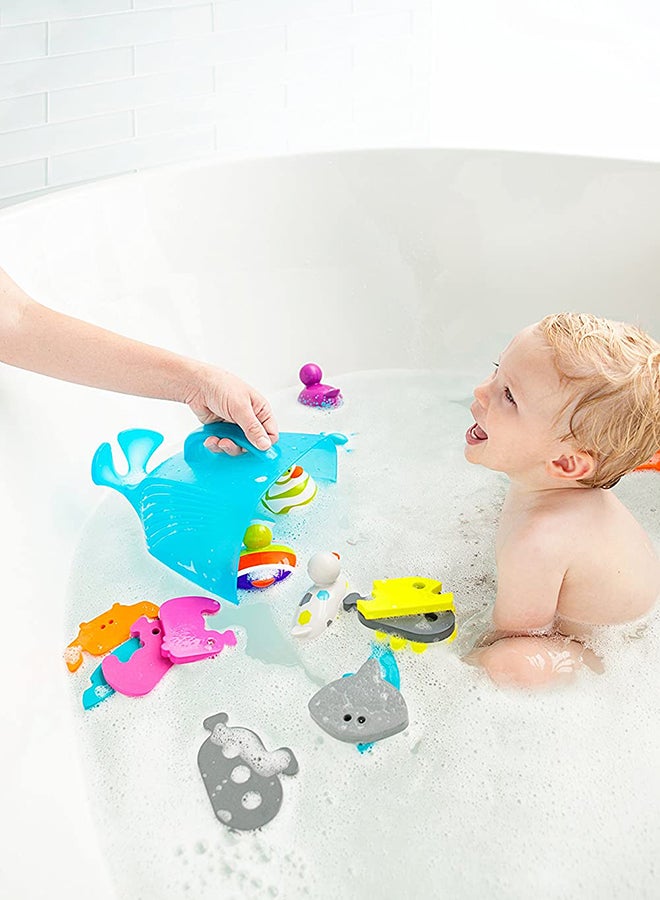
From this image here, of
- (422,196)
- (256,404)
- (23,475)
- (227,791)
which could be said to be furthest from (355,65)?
(227,791)

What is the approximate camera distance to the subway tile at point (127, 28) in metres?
1.69

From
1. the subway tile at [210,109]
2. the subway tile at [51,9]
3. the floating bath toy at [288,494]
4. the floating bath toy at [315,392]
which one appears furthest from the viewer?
the subway tile at [210,109]

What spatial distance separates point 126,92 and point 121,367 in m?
0.94

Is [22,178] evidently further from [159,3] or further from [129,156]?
[159,3]

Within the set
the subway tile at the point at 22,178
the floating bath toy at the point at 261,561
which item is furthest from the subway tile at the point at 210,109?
the floating bath toy at the point at 261,561

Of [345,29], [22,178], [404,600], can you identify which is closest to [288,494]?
[404,600]

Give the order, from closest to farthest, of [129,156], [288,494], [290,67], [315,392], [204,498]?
[204,498] < [288,494] < [315,392] < [129,156] < [290,67]

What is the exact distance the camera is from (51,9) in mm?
1654

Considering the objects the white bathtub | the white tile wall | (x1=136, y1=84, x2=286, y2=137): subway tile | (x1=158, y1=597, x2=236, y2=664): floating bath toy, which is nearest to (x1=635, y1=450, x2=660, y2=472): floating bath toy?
the white bathtub

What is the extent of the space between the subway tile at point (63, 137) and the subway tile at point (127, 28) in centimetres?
13

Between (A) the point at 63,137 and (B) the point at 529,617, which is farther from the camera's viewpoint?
(A) the point at 63,137

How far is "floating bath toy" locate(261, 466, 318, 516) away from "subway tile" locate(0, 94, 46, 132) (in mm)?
931

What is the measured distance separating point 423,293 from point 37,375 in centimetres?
66

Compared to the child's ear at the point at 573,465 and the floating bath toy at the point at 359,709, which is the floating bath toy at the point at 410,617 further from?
the child's ear at the point at 573,465
